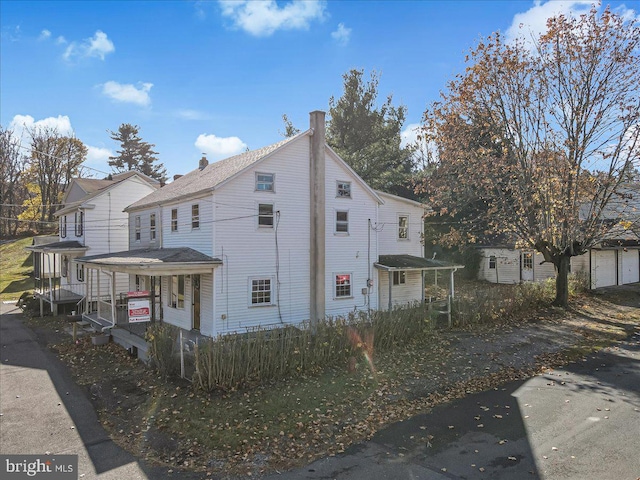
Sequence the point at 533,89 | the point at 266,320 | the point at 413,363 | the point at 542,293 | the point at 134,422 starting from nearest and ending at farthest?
the point at 134,422 → the point at 413,363 → the point at 266,320 → the point at 533,89 → the point at 542,293

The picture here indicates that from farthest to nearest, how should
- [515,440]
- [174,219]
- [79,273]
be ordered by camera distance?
[79,273] → [174,219] → [515,440]

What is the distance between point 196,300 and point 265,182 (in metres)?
6.09

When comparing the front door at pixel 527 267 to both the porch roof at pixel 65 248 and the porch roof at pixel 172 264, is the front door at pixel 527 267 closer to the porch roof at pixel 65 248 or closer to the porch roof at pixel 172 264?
the porch roof at pixel 172 264

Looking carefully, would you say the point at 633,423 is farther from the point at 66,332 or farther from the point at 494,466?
the point at 66,332

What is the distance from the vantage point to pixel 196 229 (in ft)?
60.5

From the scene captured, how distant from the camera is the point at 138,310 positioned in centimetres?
1387

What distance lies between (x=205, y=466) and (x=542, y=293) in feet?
68.0

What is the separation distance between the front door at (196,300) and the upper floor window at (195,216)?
7.53 ft

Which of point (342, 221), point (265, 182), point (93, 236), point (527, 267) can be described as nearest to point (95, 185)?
point (93, 236)

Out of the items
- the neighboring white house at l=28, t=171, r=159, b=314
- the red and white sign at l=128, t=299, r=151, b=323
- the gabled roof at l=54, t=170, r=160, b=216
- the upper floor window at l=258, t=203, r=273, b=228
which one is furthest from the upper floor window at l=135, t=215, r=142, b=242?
the red and white sign at l=128, t=299, r=151, b=323

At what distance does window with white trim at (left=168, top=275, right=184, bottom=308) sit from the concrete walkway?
17.2 feet

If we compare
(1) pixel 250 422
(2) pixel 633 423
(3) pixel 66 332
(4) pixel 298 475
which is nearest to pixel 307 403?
(1) pixel 250 422

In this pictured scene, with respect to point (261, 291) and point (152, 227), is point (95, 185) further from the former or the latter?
A: point (261, 291)

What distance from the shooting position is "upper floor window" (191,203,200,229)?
18447mm
